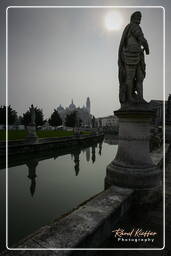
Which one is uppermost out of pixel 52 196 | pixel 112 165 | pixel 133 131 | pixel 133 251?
pixel 133 131

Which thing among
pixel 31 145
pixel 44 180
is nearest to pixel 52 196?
pixel 44 180

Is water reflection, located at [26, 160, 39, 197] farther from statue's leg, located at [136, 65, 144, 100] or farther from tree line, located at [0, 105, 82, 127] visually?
tree line, located at [0, 105, 82, 127]

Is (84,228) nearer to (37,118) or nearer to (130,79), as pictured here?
(130,79)

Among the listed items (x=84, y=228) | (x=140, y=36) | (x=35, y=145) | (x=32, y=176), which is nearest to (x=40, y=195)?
(x=32, y=176)

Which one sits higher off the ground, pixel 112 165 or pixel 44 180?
pixel 112 165

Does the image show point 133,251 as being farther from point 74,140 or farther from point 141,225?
point 74,140

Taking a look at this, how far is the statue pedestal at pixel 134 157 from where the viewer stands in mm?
3295

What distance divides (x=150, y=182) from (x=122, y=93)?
193 centimetres

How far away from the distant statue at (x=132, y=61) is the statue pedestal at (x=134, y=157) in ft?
1.25

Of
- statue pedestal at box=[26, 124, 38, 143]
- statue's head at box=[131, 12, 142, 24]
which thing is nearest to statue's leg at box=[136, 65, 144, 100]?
statue's head at box=[131, 12, 142, 24]

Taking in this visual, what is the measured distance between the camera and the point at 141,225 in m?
2.71

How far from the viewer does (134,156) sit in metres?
3.45

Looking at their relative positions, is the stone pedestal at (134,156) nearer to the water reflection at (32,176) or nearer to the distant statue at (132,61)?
the distant statue at (132,61)

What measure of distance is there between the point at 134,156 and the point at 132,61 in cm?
199
